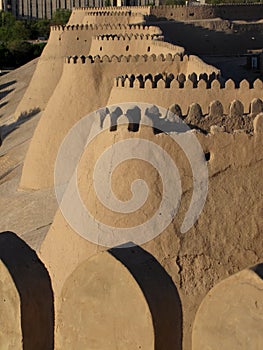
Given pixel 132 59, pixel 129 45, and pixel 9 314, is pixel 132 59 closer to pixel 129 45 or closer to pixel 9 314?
pixel 129 45

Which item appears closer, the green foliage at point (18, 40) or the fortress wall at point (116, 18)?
the fortress wall at point (116, 18)

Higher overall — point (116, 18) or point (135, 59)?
point (135, 59)

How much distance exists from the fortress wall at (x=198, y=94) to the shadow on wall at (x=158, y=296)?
357 inches

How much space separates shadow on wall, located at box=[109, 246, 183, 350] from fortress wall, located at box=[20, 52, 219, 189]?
48.8 feet

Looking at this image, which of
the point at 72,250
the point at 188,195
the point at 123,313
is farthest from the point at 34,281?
the point at 72,250

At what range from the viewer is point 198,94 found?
525 inches

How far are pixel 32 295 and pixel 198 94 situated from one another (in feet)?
31.9

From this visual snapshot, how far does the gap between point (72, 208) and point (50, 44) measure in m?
20.3

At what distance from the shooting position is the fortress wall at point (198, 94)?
13078 mm

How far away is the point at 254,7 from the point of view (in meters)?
37.2

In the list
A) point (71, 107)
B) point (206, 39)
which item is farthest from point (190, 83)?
point (206, 39)

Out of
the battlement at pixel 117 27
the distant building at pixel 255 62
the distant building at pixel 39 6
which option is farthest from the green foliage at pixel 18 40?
the distant building at pixel 255 62

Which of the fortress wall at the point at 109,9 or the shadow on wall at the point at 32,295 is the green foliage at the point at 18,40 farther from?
the shadow on wall at the point at 32,295

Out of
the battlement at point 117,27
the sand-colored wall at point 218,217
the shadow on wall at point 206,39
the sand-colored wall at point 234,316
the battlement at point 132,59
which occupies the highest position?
the sand-colored wall at point 234,316
